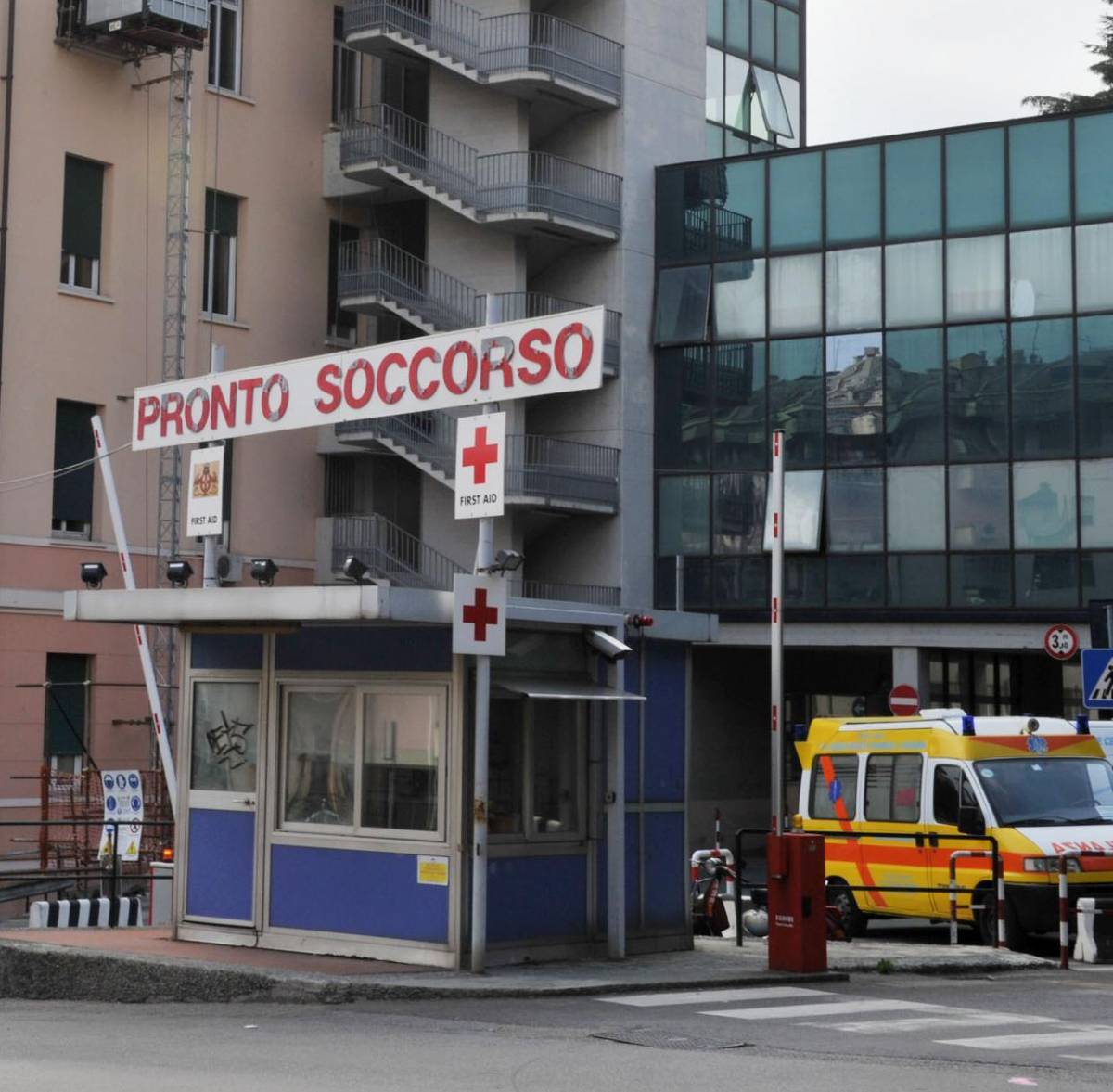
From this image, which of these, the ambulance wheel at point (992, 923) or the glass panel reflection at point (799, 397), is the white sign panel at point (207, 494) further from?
the glass panel reflection at point (799, 397)

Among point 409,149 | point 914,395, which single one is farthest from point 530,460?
point 914,395

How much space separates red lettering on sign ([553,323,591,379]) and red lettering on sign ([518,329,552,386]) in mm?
110

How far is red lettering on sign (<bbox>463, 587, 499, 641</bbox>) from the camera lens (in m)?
14.5

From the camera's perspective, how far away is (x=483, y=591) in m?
14.6

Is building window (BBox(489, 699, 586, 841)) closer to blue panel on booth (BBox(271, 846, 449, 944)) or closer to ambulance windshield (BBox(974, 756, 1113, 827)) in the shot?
blue panel on booth (BBox(271, 846, 449, 944))

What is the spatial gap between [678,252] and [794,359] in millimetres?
4005

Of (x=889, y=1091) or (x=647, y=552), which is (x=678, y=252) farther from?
Result: (x=889, y=1091)

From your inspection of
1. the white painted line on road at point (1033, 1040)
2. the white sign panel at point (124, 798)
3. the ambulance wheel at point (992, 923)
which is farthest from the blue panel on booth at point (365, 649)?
the white sign panel at point (124, 798)

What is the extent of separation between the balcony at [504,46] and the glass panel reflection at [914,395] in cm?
894

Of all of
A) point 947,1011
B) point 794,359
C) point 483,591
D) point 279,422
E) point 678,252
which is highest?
point 678,252

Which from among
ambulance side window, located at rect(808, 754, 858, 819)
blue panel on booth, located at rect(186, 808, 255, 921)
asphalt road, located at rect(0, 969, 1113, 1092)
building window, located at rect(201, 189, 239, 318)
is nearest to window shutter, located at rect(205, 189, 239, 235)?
building window, located at rect(201, 189, 239, 318)

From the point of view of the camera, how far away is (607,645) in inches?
628

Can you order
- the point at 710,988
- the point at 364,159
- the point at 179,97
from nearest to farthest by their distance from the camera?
the point at 710,988
the point at 179,97
the point at 364,159

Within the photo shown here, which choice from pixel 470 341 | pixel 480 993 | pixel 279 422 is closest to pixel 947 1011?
pixel 480 993
